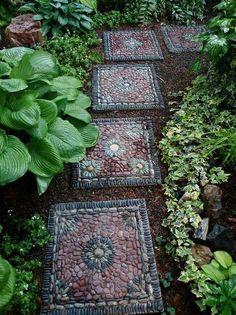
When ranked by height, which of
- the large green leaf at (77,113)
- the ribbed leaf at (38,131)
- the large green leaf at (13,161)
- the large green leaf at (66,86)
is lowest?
the large green leaf at (77,113)

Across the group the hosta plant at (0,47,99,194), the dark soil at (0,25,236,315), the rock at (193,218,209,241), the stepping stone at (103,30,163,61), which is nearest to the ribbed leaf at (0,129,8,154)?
the hosta plant at (0,47,99,194)

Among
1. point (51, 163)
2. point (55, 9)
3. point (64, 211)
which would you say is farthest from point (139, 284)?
point (55, 9)

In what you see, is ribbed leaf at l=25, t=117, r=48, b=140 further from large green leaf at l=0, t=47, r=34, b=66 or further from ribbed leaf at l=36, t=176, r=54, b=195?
large green leaf at l=0, t=47, r=34, b=66

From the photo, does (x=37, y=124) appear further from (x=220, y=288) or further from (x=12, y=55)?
(x=220, y=288)

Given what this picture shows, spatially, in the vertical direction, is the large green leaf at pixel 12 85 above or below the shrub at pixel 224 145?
above

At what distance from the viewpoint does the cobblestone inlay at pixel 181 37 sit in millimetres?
4496

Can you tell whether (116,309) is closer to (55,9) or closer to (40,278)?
(40,278)

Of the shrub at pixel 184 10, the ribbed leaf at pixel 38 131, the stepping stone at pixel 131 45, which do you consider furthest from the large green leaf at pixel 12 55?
the shrub at pixel 184 10

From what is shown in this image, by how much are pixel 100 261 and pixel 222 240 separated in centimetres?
83

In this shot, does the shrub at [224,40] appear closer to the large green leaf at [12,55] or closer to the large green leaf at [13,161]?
the large green leaf at [12,55]

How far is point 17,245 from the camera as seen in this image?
2.36 meters

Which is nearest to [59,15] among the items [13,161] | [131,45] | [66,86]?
[131,45]

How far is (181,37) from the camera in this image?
15.5 ft

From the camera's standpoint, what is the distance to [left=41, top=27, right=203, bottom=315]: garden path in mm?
2195
